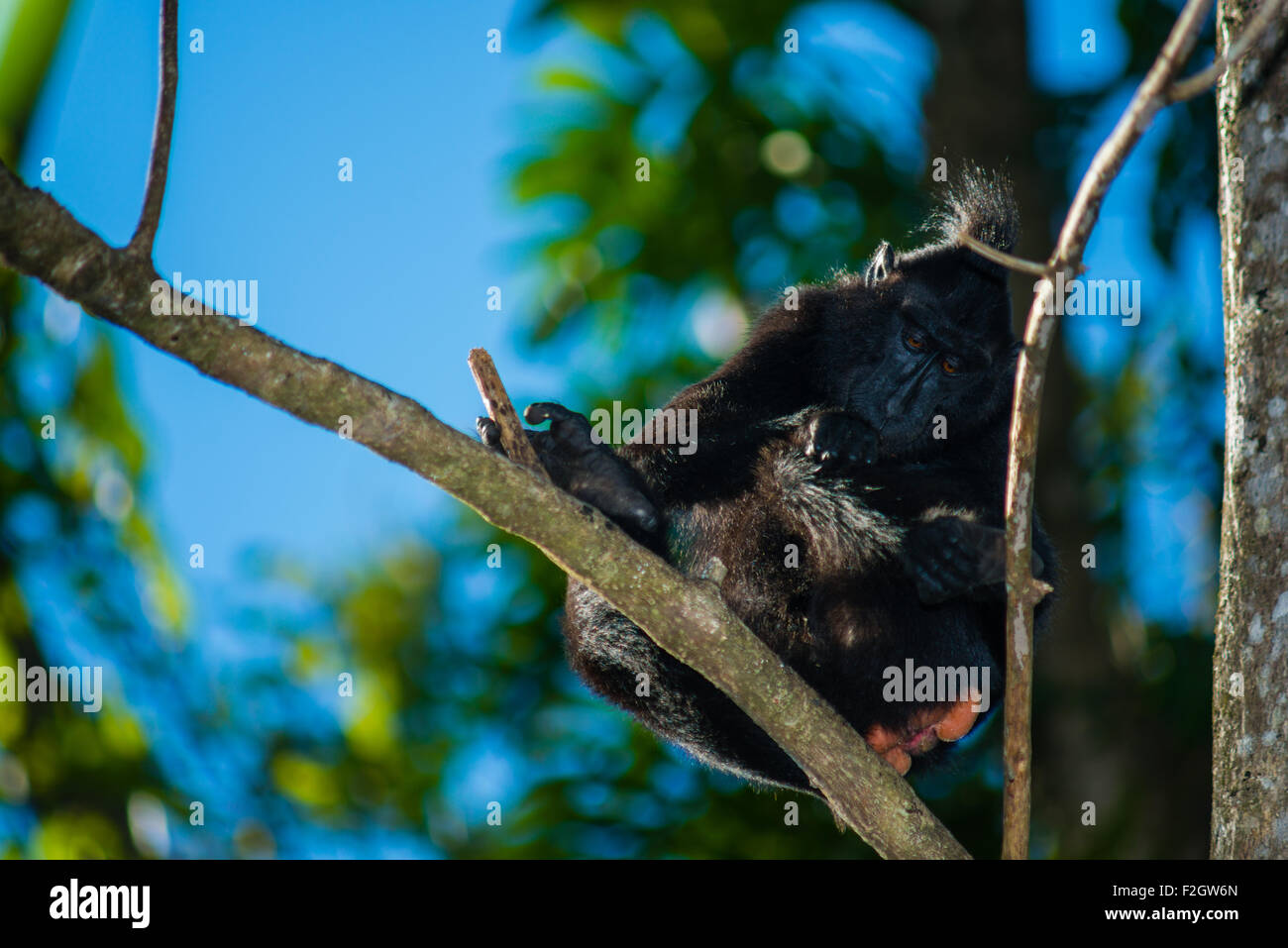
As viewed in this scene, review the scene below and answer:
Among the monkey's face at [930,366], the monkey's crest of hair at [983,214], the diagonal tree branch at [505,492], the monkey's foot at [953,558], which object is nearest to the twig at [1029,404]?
the diagonal tree branch at [505,492]

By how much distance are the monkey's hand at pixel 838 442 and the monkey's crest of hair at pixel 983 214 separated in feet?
3.55

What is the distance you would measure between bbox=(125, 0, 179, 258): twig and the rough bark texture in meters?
2.80

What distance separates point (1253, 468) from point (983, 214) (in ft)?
6.13

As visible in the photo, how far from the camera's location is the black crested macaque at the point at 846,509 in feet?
12.1

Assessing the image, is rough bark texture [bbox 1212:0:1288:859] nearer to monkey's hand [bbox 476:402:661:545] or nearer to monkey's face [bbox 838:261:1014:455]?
monkey's face [bbox 838:261:1014:455]

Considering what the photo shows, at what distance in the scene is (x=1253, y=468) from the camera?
10.5ft

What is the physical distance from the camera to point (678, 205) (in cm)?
772

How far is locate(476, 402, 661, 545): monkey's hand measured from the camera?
141 inches

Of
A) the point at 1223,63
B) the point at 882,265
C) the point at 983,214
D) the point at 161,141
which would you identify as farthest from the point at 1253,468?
the point at 161,141

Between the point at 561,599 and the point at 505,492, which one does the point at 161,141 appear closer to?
the point at 505,492

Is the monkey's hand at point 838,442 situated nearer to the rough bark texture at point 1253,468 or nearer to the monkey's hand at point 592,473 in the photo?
the monkey's hand at point 592,473

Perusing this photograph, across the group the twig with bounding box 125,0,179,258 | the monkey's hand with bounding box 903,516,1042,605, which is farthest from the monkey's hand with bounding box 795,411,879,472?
the twig with bounding box 125,0,179,258

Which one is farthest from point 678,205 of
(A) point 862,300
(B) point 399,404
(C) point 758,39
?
(B) point 399,404

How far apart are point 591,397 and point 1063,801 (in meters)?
3.77
